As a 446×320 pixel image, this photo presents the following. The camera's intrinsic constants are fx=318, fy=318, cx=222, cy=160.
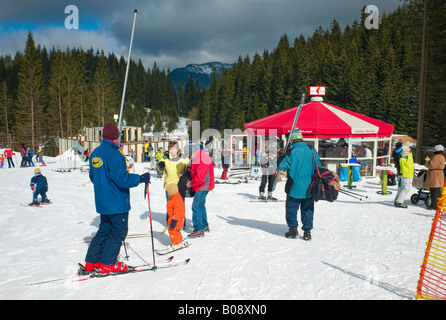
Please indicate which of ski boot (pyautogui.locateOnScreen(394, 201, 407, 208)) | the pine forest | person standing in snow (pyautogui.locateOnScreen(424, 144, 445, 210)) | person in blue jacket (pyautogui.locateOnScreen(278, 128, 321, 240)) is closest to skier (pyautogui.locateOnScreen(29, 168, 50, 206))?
person in blue jacket (pyautogui.locateOnScreen(278, 128, 321, 240))

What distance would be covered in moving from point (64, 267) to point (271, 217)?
15.8ft

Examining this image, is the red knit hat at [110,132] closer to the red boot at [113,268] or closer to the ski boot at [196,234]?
the red boot at [113,268]

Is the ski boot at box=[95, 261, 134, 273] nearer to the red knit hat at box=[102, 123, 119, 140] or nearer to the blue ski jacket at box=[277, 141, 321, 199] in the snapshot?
the red knit hat at box=[102, 123, 119, 140]

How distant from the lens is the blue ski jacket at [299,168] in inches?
218

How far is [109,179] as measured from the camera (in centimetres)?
410

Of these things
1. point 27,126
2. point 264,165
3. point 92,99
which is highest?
point 92,99

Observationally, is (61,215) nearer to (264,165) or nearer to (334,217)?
(264,165)

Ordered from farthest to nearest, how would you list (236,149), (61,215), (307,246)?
1. (236,149)
2. (61,215)
3. (307,246)

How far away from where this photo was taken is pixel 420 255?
497 centimetres

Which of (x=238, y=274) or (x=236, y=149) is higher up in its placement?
(x=236, y=149)

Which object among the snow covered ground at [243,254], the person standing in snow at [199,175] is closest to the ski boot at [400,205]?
the snow covered ground at [243,254]

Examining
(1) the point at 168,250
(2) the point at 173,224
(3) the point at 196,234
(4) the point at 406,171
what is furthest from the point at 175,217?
(4) the point at 406,171

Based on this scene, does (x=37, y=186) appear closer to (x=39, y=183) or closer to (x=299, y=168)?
(x=39, y=183)

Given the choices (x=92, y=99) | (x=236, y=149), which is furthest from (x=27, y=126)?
(x=236, y=149)
